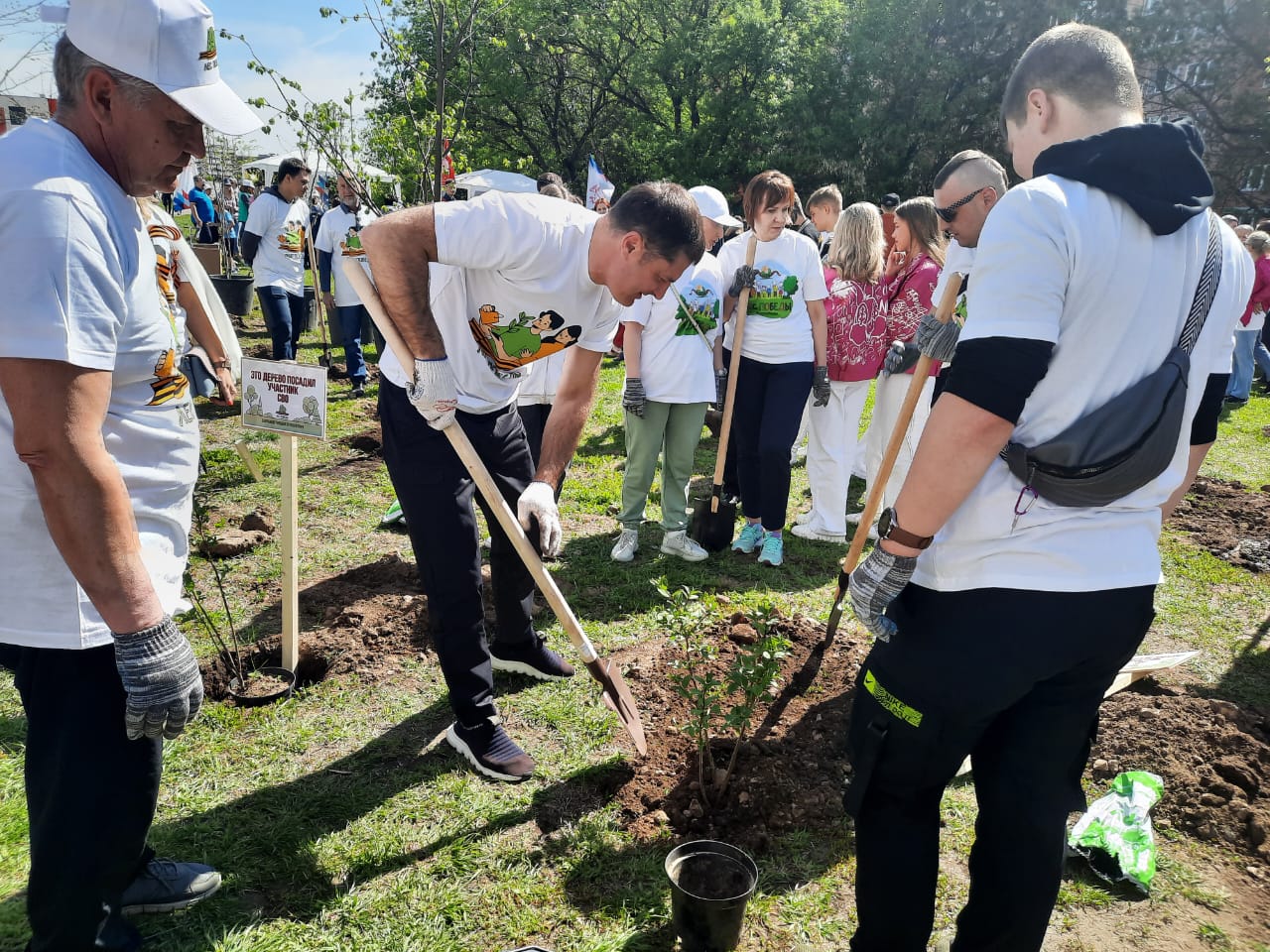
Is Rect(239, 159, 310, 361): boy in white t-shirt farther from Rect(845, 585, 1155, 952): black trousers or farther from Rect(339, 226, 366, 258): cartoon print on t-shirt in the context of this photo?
Rect(845, 585, 1155, 952): black trousers

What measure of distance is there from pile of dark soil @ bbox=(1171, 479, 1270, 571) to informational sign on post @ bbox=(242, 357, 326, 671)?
623 cm

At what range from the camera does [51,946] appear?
185 centimetres

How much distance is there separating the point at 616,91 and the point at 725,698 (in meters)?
30.6

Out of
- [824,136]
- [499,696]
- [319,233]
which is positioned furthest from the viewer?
[824,136]

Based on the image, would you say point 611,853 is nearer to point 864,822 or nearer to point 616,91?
point 864,822

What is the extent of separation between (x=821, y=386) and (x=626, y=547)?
5.68ft

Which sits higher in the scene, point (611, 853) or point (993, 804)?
point (993, 804)

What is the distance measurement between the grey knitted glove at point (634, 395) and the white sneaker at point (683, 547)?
93cm

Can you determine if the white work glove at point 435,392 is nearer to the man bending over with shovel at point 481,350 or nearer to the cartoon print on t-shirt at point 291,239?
the man bending over with shovel at point 481,350

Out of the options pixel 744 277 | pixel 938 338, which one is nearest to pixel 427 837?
pixel 938 338

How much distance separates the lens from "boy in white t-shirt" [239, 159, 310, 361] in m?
8.20

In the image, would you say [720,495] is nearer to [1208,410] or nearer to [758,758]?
[758,758]

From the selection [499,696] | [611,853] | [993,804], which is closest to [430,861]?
[611,853]

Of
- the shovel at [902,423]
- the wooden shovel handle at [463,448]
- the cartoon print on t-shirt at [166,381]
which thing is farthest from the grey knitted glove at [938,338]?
the cartoon print on t-shirt at [166,381]
